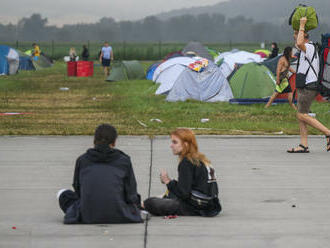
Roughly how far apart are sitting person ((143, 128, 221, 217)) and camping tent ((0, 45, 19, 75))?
3073 cm

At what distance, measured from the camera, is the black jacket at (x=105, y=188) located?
6477mm

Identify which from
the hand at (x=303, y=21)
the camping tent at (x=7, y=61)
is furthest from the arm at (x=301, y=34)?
the camping tent at (x=7, y=61)

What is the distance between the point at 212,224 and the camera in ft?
21.7

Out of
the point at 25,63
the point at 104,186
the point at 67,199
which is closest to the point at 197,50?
the point at 25,63

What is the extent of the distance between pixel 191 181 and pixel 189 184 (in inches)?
1.5

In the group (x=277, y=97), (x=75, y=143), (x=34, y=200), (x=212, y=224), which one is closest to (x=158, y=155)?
(x=75, y=143)

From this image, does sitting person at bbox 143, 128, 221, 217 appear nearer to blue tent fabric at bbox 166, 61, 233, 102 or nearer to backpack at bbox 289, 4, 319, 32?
backpack at bbox 289, 4, 319, 32

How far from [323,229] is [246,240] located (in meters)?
0.81

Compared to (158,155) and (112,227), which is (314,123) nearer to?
(158,155)

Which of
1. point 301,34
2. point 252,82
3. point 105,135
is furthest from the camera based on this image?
point 252,82

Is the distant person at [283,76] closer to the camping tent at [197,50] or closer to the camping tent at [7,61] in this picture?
the camping tent at [7,61]

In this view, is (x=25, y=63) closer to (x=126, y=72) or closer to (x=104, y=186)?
(x=126, y=72)

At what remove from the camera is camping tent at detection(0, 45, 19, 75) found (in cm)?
3641

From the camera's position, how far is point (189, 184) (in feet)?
22.1
